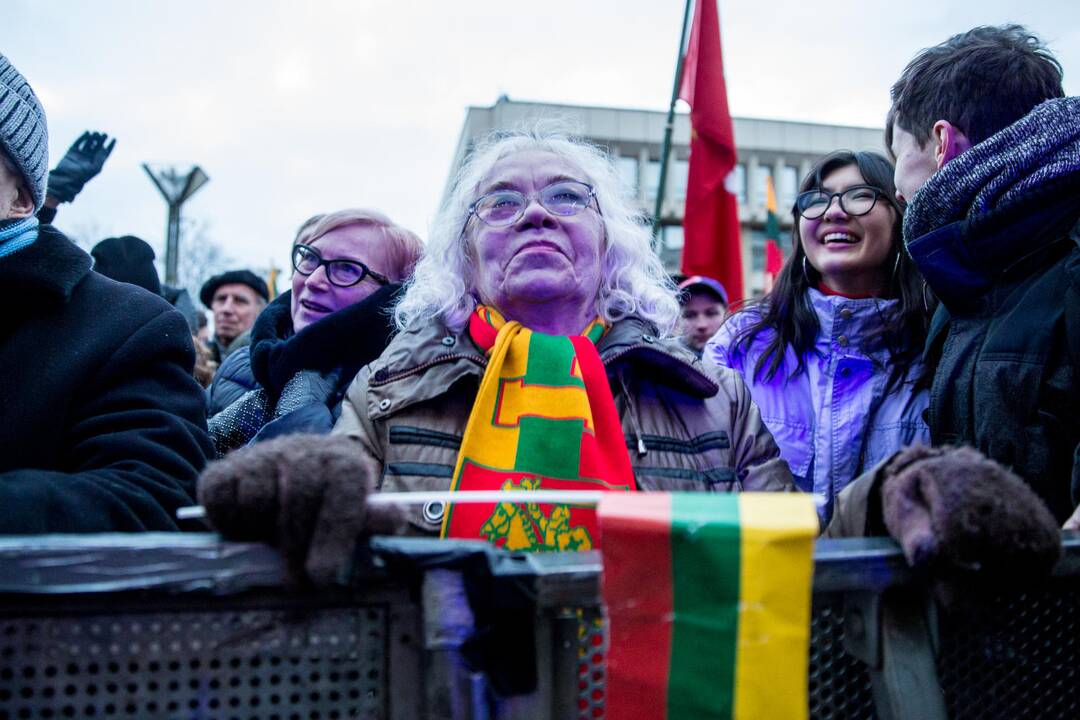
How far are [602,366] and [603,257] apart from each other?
507mm

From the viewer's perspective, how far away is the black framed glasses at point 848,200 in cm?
267

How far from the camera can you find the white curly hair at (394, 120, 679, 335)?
233 centimetres

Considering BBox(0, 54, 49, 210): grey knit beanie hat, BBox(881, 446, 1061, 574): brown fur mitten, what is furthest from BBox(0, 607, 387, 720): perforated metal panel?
BBox(0, 54, 49, 210): grey knit beanie hat

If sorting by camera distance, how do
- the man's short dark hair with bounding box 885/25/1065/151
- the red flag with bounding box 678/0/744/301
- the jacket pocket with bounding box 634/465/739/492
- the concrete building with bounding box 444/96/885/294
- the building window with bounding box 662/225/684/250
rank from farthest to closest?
the concrete building with bounding box 444/96/885/294
the building window with bounding box 662/225/684/250
the red flag with bounding box 678/0/744/301
the man's short dark hair with bounding box 885/25/1065/151
the jacket pocket with bounding box 634/465/739/492

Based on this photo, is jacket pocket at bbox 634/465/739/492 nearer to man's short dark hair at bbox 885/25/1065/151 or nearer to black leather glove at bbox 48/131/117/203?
man's short dark hair at bbox 885/25/1065/151

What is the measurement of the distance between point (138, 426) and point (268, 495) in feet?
2.56

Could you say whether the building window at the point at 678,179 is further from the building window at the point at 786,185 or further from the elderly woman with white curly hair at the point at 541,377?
the elderly woman with white curly hair at the point at 541,377

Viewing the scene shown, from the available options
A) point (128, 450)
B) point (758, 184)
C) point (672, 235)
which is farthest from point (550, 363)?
point (758, 184)

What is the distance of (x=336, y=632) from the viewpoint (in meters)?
1.01

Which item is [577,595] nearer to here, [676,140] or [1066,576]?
[1066,576]

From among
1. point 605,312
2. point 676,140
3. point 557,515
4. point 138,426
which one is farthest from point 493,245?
point 676,140

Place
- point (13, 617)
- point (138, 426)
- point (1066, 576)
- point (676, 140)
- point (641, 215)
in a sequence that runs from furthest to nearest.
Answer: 1. point (676, 140)
2. point (641, 215)
3. point (138, 426)
4. point (1066, 576)
5. point (13, 617)

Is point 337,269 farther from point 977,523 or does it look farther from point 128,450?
point 977,523

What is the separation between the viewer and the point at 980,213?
1854 millimetres
